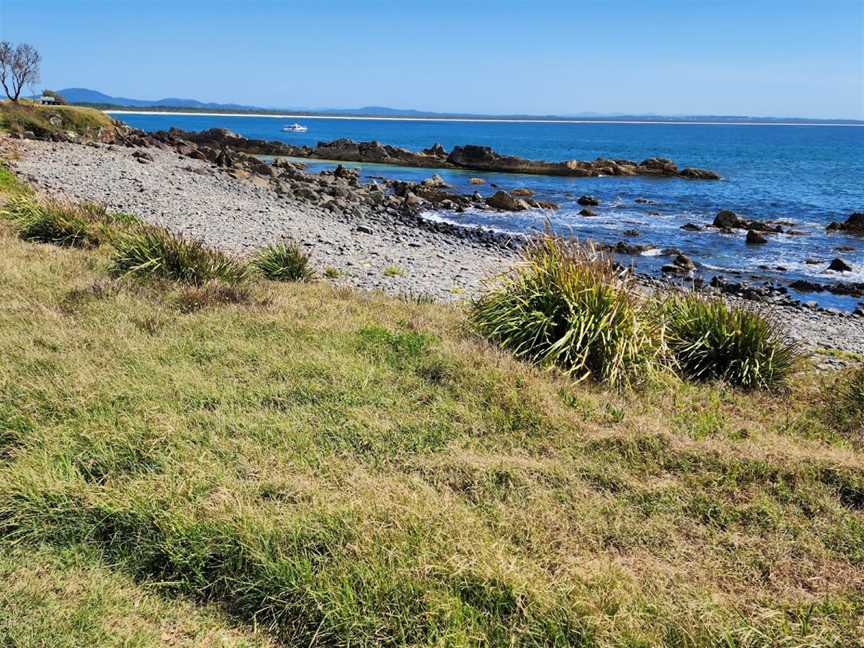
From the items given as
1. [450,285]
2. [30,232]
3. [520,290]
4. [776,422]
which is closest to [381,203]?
[450,285]

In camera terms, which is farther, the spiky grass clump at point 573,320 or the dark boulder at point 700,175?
the dark boulder at point 700,175

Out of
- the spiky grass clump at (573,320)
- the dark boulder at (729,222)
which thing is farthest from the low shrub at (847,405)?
the dark boulder at (729,222)

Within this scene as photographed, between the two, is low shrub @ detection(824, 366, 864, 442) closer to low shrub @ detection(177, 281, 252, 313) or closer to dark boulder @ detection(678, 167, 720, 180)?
low shrub @ detection(177, 281, 252, 313)

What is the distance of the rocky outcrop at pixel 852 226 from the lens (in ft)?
83.4

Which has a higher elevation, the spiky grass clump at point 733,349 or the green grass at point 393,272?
the spiky grass clump at point 733,349

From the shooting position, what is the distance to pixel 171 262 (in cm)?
877

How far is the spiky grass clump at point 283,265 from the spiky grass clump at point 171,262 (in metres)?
0.88

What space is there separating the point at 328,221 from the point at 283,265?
11356 mm

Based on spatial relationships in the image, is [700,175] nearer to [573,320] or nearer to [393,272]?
[393,272]

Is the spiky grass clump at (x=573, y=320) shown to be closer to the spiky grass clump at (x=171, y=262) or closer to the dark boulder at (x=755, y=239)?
the spiky grass clump at (x=171, y=262)

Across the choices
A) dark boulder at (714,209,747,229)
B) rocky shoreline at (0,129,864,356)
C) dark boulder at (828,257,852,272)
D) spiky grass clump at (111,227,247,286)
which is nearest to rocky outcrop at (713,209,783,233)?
dark boulder at (714,209,747,229)

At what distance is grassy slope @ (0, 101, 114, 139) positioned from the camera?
110ft

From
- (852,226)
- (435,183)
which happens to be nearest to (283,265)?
(852,226)

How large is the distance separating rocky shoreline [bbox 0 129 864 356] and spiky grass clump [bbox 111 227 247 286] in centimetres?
329
